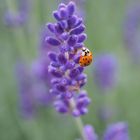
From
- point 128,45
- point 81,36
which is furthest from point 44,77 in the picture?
point 81,36

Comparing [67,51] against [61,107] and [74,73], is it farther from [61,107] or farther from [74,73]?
[61,107]

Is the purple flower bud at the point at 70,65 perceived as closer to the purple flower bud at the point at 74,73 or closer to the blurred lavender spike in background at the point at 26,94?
the purple flower bud at the point at 74,73

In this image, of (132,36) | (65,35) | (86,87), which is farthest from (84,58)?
(132,36)

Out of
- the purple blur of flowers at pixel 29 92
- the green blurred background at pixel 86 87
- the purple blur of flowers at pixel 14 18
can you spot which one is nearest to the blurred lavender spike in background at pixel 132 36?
the green blurred background at pixel 86 87

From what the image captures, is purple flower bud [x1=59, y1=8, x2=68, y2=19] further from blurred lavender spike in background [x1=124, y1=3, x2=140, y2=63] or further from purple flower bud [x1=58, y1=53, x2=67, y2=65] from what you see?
blurred lavender spike in background [x1=124, y1=3, x2=140, y2=63]

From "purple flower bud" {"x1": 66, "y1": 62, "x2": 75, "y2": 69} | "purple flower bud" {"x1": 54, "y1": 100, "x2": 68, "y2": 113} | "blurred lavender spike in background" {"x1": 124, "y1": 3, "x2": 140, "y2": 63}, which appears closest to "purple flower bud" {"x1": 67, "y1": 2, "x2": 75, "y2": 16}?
"purple flower bud" {"x1": 66, "y1": 62, "x2": 75, "y2": 69}
